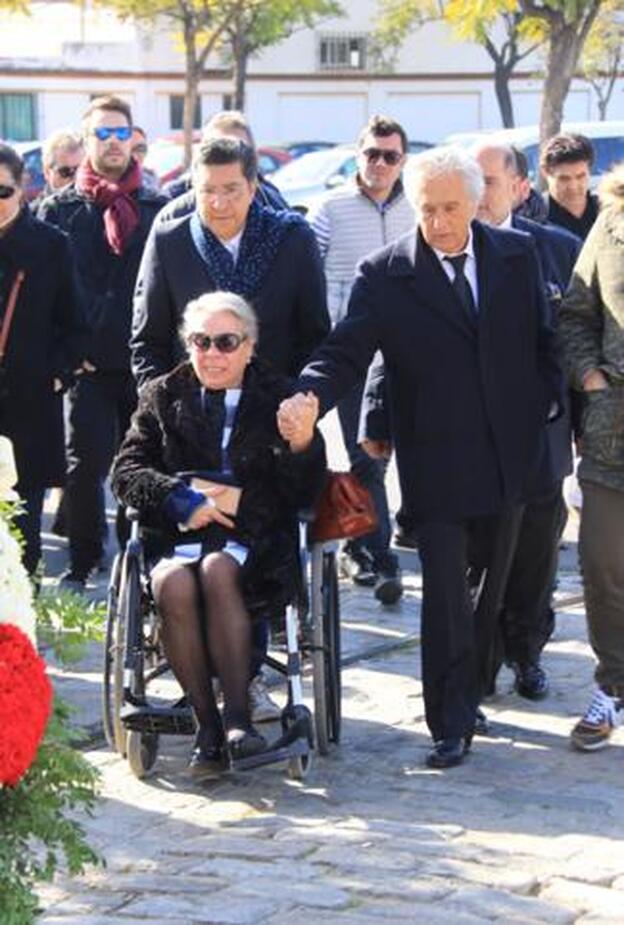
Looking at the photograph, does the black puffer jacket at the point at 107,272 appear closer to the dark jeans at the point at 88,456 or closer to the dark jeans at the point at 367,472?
the dark jeans at the point at 88,456

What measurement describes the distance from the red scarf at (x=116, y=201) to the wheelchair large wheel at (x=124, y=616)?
3.14 metres

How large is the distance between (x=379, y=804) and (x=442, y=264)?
1.82m

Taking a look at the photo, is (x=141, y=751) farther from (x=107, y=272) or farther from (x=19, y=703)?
(x=107, y=272)

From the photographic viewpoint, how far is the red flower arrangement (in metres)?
4.02

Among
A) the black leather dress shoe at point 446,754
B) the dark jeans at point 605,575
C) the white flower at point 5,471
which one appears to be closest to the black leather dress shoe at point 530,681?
the dark jeans at point 605,575

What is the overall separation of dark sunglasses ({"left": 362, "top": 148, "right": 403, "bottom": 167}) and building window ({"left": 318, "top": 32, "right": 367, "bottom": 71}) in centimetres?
4120

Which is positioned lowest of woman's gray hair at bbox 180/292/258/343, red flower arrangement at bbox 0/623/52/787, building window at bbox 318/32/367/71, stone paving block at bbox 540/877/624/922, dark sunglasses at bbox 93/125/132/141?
stone paving block at bbox 540/877/624/922

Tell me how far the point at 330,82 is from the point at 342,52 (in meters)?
0.88

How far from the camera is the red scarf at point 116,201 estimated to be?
929 cm

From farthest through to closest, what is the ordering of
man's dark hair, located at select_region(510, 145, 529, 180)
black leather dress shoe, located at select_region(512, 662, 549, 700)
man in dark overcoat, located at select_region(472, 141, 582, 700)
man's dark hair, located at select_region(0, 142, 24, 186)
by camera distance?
man's dark hair, located at select_region(510, 145, 529, 180), man's dark hair, located at select_region(0, 142, 24, 186), black leather dress shoe, located at select_region(512, 662, 549, 700), man in dark overcoat, located at select_region(472, 141, 582, 700)

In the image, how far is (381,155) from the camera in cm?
977

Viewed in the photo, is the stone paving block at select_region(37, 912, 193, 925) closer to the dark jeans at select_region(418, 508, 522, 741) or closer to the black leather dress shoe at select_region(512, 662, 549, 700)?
the dark jeans at select_region(418, 508, 522, 741)

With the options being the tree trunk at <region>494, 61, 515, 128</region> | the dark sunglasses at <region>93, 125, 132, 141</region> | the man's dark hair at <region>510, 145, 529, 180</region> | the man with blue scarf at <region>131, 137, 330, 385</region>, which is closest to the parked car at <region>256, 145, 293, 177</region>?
the tree trunk at <region>494, 61, 515, 128</region>

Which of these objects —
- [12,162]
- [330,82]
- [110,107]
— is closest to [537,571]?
[12,162]
